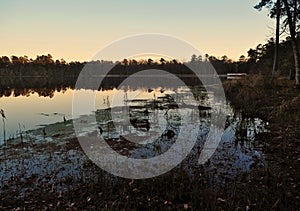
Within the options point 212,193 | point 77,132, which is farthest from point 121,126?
point 212,193

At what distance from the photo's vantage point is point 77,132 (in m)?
11.5

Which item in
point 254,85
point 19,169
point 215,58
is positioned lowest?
point 19,169

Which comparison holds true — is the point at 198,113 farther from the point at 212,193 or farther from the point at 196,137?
the point at 212,193

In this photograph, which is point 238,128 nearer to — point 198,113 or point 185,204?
point 198,113

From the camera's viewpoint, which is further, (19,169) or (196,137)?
(196,137)

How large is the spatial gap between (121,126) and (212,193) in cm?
802

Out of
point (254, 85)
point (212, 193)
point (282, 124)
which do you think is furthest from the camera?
point (254, 85)

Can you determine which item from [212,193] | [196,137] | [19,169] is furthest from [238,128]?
[19,169]

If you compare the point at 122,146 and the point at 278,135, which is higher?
the point at 278,135

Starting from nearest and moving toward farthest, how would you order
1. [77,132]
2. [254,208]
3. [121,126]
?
[254,208] → [77,132] → [121,126]

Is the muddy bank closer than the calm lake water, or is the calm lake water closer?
the muddy bank

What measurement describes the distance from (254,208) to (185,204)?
1.22 meters

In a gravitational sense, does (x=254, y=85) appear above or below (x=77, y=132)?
above

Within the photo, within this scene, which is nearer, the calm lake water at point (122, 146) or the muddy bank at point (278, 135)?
the muddy bank at point (278, 135)
